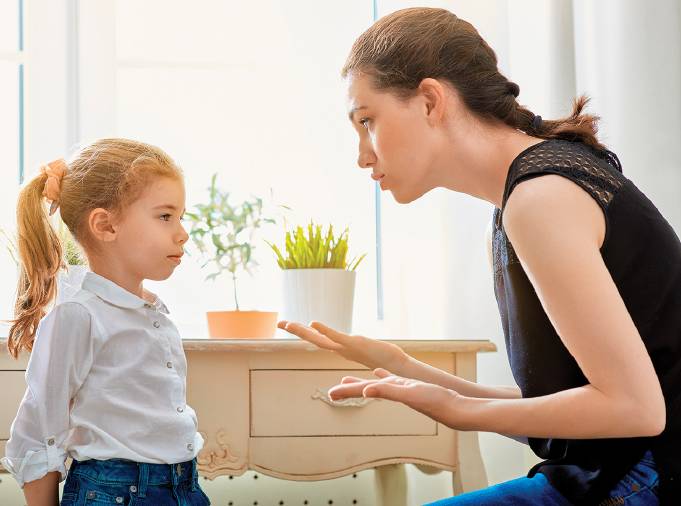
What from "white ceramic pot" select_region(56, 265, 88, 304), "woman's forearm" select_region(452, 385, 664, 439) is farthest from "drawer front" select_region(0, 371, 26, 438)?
"woman's forearm" select_region(452, 385, 664, 439)

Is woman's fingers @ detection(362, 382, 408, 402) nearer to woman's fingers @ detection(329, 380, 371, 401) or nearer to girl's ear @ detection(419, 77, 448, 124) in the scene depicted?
woman's fingers @ detection(329, 380, 371, 401)

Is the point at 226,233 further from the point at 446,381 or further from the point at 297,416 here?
the point at 446,381

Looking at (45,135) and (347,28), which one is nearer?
(45,135)

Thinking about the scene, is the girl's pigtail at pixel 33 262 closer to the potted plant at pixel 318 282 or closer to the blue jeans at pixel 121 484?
the blue jeans at pixel 121 484

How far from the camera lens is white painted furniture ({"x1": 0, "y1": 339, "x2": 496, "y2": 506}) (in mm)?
1598

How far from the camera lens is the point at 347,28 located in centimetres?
237

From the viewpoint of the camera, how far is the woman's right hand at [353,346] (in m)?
1.08

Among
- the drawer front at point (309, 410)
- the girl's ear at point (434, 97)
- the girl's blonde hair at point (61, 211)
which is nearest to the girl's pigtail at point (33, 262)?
the girl's blonde hair at point (61, 211)

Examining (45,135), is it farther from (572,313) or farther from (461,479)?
(572,313)

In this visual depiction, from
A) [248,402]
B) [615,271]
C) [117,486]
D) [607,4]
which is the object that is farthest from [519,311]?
[607,4]

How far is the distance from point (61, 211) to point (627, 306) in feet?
2.89

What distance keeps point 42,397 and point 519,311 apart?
0.68m

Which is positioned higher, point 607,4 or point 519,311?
point 607,4

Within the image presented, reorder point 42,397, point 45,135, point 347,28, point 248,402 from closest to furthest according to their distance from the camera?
point 42,397, point 248,402, point 45,135, point 347,28
